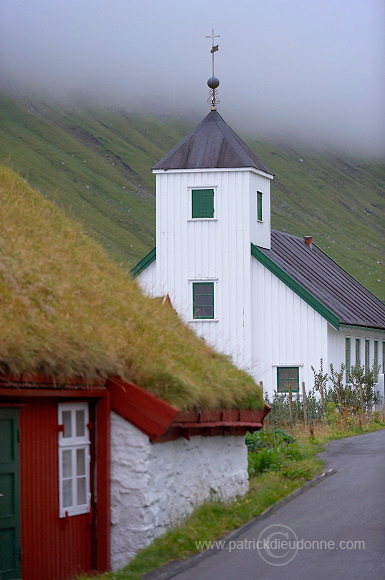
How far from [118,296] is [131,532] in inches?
152

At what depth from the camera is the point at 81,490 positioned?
541 inches

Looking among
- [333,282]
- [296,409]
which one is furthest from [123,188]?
[296,409]

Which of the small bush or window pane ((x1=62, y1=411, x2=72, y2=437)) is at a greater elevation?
window pane ((x1=62, y1=411, x2=72, y2=437))

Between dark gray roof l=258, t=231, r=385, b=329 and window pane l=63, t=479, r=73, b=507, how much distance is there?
25.4 metres

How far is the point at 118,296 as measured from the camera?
1609 centimetres

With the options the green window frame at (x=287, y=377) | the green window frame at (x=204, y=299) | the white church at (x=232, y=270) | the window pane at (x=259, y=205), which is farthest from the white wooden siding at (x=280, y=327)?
the window pane at (x=259, y=205)

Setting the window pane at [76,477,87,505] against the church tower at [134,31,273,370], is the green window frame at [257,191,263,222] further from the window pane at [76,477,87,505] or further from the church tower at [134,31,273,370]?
the window pane at [76,477,87,505]

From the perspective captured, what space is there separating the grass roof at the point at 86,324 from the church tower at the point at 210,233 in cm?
A: 1943

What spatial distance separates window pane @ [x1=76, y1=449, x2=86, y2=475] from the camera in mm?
13680

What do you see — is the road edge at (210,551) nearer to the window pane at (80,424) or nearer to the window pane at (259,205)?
the window pane at (80,424)

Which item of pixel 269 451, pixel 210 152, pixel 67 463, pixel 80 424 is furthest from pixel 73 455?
pixel 210 152

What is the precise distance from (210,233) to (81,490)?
24.9 metres

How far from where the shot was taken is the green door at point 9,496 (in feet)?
40.8

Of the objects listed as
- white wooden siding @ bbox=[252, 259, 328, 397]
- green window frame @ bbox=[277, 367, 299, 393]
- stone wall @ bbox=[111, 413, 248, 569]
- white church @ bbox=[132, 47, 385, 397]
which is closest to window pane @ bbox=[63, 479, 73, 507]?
stone wall @ bbox=[111, 413, 248, 569]
